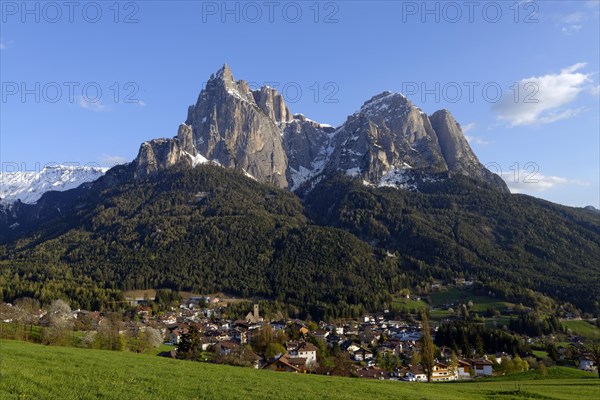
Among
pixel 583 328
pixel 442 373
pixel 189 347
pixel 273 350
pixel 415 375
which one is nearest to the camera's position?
pixel 189 347

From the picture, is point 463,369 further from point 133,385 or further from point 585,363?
point 133,385

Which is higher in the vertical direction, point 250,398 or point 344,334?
point 250,398

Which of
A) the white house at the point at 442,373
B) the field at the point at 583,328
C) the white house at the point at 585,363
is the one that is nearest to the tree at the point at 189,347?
the white house at the point at 442,373

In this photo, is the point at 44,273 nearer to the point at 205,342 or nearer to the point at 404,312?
the point at 205,342

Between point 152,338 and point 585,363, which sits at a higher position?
point 152,338

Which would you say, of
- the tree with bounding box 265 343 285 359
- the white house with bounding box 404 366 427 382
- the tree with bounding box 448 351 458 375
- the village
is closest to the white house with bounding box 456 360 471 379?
the village

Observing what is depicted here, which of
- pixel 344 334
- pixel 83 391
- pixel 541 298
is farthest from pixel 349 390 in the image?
pixel 541 298

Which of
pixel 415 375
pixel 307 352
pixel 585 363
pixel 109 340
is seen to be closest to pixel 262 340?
pixel 307 352

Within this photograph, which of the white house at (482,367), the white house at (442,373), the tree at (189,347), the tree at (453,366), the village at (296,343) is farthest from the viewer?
the white house at (482,367)

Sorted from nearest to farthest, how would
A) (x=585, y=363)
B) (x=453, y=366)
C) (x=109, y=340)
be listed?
(x=109, y=340), (x=453, y=366), (x=585, y=363)

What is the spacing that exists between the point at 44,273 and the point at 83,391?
191554mm

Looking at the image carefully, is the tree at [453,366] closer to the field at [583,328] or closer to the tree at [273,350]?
the tree at [273,350]

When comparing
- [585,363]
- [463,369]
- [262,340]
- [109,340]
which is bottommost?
[463,369]

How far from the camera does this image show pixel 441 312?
167m
